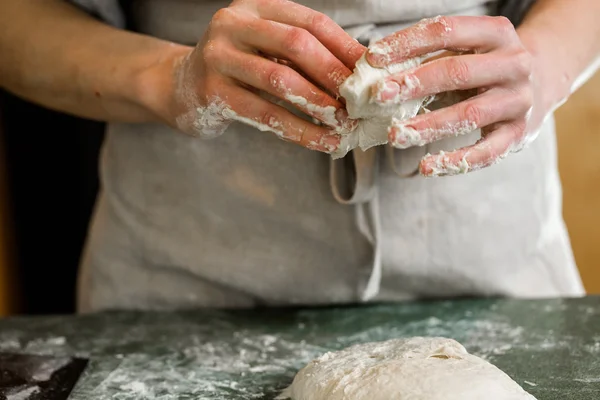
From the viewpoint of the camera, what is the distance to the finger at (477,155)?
2.61 ft

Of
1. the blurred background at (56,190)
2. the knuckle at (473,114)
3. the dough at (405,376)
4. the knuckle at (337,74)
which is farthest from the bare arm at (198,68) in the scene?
the blurred background at (56,190)

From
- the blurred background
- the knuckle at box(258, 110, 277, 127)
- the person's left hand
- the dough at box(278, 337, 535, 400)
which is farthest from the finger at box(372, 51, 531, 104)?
the blurred background

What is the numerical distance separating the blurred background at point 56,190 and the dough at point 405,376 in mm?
1003

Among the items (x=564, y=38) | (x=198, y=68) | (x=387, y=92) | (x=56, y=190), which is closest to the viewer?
(x=387, y=92)

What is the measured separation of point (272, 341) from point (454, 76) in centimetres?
42

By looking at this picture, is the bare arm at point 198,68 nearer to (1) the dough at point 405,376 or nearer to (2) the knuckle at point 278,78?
(2) the knuckle at point 278,78

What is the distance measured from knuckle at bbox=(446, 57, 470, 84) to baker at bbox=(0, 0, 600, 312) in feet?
0.11

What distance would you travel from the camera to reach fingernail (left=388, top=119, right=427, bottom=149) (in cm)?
76

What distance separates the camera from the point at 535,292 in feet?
3.84

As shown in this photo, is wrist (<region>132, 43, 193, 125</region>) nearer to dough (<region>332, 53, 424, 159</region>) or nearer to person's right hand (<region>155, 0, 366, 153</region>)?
person's right hand (<region>155, 0, 366, 153</region>)

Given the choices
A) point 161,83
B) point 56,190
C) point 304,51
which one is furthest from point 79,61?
A: point 56,190

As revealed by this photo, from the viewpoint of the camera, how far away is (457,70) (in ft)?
2.57

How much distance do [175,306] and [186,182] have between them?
0.19 meters

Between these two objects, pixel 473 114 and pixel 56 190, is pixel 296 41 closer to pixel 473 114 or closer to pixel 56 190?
pixel 473 114
